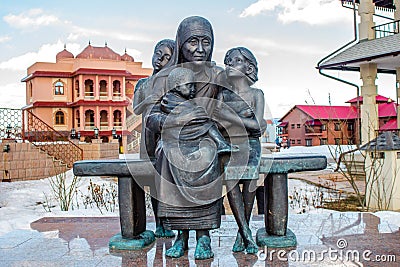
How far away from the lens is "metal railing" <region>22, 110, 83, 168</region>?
1361 centimetres

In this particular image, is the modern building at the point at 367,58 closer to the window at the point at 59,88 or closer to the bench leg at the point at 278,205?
the bench leg at the point at 278,205

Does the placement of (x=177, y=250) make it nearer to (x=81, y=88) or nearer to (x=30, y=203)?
(x=30, y=203)

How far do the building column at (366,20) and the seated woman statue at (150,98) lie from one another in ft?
30.8

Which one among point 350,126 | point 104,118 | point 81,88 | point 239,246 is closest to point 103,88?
point 81,88

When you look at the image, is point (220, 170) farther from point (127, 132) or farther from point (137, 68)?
point (137, 68)

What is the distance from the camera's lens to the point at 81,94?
25422mm

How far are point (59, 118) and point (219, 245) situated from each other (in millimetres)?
25208

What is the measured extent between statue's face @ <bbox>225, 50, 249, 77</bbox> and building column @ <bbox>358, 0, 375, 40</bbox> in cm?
950

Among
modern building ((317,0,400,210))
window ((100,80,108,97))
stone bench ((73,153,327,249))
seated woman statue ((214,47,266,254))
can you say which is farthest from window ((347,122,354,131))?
Answer: seated woman statue ((214,47,266,254))

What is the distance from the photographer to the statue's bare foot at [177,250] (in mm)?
3031

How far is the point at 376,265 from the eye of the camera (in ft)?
9.27

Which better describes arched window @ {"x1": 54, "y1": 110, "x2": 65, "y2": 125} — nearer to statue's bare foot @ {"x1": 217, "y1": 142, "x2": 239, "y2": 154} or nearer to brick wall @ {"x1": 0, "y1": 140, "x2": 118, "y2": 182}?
brick wall @ {"x1": 0, "y1": 140, "x2": 118, "y2": 182}

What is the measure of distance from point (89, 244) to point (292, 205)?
4599 mm

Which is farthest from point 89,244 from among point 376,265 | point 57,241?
point 376,265
